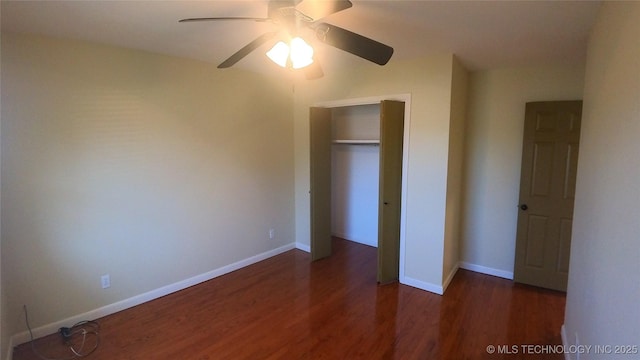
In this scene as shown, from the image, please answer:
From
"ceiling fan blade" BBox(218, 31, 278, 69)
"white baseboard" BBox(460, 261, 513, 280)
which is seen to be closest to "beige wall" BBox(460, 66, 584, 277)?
"white baseboard" BBox(460, 261, 513, 280)

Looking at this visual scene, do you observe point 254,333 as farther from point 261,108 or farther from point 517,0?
point 517,0

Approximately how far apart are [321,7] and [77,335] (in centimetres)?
304

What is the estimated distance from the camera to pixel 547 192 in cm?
330

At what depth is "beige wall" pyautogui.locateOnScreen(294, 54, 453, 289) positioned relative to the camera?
3057 mm

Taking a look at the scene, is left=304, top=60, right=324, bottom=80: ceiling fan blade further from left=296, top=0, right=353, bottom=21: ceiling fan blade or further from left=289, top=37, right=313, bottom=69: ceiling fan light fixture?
left=296, top=0, right=353, bottom=21: ceiling fan blade

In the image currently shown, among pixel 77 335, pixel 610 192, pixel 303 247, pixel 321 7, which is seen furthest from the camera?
pixel 303 247

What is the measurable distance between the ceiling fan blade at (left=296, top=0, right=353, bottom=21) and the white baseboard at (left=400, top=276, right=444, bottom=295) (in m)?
2.76

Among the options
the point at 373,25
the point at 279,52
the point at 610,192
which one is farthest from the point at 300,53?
the point at 610,192

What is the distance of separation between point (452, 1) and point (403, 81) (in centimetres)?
145

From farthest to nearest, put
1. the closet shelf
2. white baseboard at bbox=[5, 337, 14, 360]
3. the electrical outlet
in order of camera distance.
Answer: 1. the closet shelf
2. the electrical outlet
3. white baseboard at bbox=[5, 337, 14, 360]

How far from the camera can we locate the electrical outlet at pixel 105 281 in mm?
2788

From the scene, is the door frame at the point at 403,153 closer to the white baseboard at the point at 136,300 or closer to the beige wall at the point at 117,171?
the beige wall at the point at 117,171

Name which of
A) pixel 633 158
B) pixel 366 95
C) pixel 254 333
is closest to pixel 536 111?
pixel 366 95

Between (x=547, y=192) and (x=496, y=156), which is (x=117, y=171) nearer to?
(x=496, y=156)
